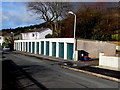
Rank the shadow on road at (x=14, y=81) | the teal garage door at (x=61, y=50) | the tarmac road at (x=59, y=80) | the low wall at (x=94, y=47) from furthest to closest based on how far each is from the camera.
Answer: the teal garage door at (x=61, y=50) → the low wall at (x=94, y=47) → the tarmac road at (x=59, y=80) → the shadow on road at (x=14, y=81)

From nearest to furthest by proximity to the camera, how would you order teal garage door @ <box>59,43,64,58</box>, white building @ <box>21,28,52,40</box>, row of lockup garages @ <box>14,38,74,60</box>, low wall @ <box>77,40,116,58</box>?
low wall @ <box>77,40,116,58</box> < row of lockup garages @ <box>14,38,74,60</box> < teal garage door @ <box>59,43,64,58</box> < white building @ <box>21,28,52,40</box>

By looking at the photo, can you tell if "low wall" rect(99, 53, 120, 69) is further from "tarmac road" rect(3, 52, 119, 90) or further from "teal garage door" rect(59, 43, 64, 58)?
"teal garage door" rect(59, 43, 64, 58)

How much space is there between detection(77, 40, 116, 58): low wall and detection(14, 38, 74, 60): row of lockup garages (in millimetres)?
1583

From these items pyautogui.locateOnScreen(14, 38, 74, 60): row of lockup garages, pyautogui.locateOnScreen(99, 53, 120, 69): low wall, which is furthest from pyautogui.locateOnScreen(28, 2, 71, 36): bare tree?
pyautogui.locateOnScreen(99, 53, 120, 69): low wall

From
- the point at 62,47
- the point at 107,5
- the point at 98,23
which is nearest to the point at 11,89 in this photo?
the point at 62,47

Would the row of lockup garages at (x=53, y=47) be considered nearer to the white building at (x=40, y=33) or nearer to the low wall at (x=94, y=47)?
the low wall at (x=94, y=47)

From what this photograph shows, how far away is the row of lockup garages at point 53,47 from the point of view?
2906 centimetres

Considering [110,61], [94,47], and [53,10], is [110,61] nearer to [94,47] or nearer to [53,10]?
[94,47]

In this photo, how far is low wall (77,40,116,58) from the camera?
28361 millimetres

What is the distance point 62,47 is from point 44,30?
3596 cm

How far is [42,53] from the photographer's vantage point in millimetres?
40469

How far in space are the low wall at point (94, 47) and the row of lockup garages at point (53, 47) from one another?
5.19 feet

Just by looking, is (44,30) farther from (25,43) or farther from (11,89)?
(11,89)

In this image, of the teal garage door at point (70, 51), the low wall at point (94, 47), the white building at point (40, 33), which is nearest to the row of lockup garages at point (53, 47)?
the teal garage door at point (70, 51)
